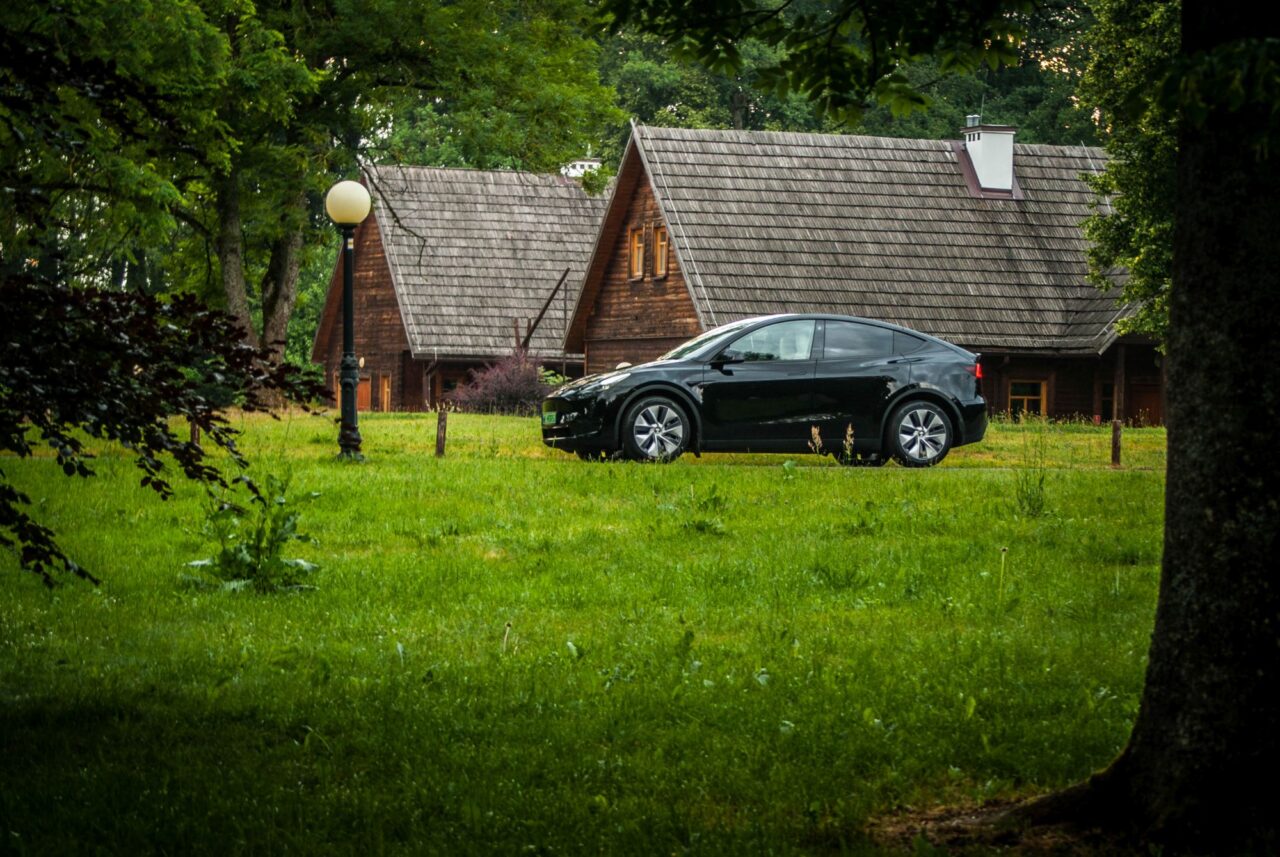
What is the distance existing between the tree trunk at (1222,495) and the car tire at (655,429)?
43.1 feet

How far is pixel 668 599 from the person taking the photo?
9781mm

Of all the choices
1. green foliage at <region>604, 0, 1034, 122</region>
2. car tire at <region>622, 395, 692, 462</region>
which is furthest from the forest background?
green foliage at <region>604, 0, 1034, 122</region>

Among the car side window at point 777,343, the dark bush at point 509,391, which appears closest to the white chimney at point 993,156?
the dark bush at point 509,391

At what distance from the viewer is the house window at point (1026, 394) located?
3825cm

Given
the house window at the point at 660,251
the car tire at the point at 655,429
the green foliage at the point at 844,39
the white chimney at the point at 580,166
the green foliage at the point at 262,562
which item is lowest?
the green foliage at the point at 262,562

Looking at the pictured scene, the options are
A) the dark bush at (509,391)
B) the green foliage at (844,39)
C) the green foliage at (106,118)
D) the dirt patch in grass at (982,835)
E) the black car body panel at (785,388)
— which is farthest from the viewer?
the dark bush at (509,391)

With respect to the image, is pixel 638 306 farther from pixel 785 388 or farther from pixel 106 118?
pixel 106 118

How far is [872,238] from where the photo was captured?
36.3 metres

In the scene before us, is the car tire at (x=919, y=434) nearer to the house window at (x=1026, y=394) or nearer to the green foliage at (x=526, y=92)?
the green foliage at (x=526, y=92)

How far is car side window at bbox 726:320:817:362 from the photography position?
60.5 feet

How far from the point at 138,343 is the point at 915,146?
3539cm

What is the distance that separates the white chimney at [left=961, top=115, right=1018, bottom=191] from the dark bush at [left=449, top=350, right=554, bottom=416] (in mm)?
11776

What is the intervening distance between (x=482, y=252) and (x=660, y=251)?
9.89m

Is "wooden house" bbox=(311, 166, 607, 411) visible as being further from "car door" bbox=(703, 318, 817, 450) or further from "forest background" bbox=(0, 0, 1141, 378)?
"car door" bbox=(703, 318, 817, 450)
